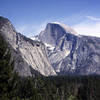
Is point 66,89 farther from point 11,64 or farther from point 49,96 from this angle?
point 11,64

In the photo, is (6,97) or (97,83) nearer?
(6,97)

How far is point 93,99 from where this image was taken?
141875 mm

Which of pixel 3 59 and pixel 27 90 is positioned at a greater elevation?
pixel 3 59

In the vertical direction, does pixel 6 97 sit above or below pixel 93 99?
above

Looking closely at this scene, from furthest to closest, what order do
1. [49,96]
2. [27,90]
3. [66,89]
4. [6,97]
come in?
[66,89]
[49,96]
[27,90]
[6,97]

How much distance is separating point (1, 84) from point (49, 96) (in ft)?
324

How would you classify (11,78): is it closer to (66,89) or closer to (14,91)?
(14,91)

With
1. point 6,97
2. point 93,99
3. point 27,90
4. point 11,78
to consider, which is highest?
point 11,78

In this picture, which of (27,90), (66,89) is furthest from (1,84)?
(66,89)

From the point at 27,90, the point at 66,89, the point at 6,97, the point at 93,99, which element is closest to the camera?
the point at 6,97

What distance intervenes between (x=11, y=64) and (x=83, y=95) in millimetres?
126354

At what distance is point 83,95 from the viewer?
5861 inches

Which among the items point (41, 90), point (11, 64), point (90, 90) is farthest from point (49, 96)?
point (11, 64)

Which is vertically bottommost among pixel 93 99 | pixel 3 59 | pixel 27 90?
pixel 93 99
